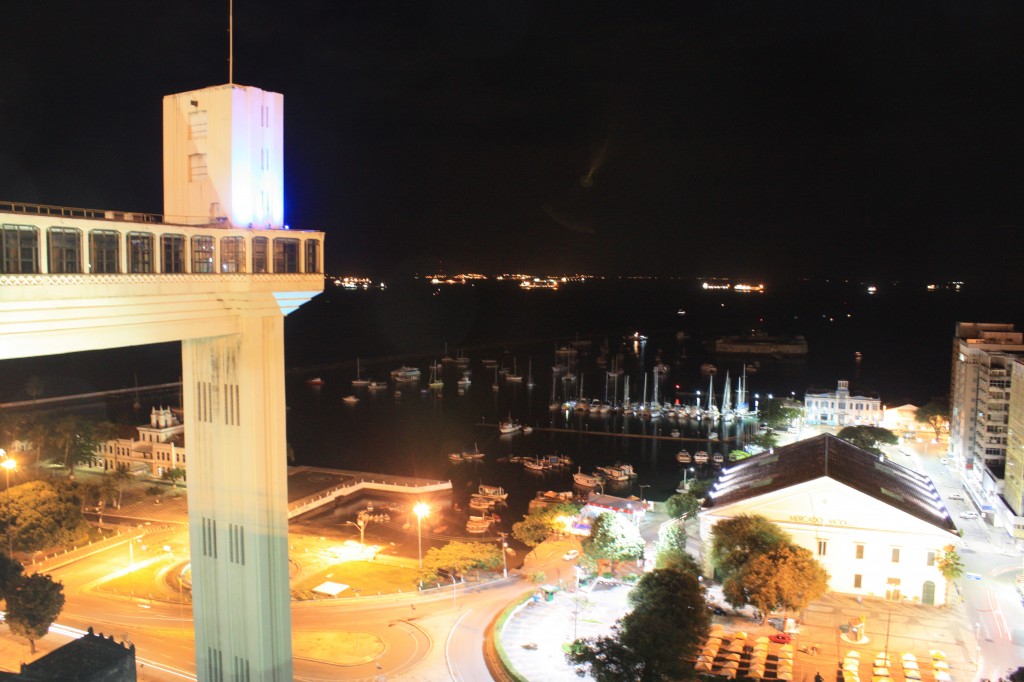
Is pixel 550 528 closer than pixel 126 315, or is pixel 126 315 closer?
pixel 126 315

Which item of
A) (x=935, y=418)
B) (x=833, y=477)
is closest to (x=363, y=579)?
(x=833, y=477)

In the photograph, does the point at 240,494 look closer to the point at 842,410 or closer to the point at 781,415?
the point at 781,415

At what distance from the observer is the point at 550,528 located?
2302 centimetres

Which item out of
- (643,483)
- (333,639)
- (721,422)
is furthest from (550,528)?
(721,422)

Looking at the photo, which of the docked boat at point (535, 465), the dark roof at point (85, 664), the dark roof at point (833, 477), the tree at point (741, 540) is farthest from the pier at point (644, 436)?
the dark roof at point (85, 664)

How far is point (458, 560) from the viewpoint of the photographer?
63.9ft

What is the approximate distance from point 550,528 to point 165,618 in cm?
1103

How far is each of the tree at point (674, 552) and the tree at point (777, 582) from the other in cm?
99

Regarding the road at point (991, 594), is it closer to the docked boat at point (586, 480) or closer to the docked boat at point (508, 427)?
the docked boat at point (586, 480)

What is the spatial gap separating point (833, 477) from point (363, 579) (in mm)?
12757

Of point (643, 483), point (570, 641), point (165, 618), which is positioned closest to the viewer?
point (570, 641)

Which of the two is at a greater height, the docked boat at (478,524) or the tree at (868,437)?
the tree at (868,437)

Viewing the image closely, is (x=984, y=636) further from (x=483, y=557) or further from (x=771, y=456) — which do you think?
(x=483, y=557)

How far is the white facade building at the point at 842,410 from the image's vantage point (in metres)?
42.8
